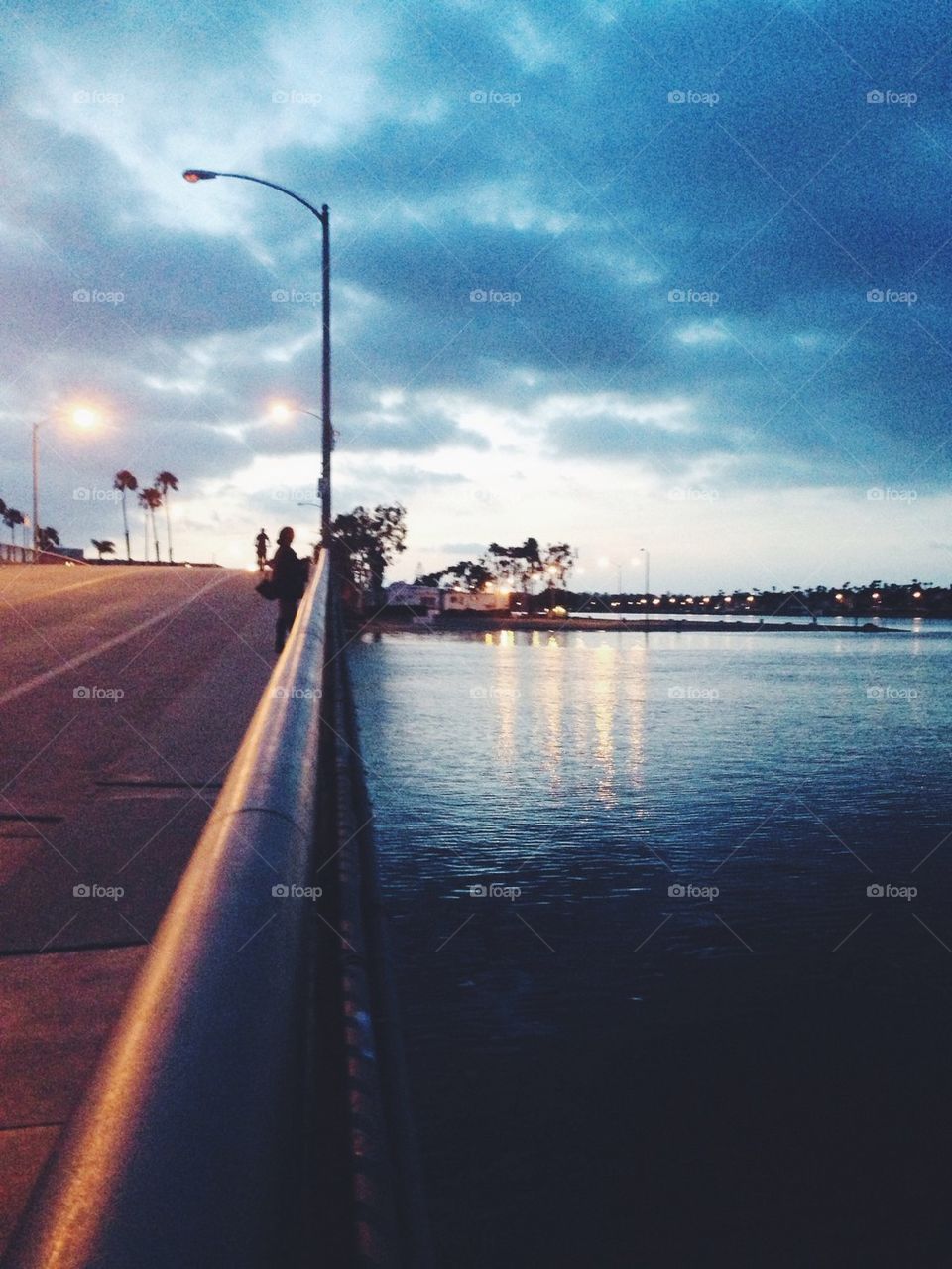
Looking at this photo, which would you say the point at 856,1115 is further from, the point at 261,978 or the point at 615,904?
the point at 261,978

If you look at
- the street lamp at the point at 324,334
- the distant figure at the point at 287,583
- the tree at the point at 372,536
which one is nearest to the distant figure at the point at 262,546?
the street lamp at the point at 324,334

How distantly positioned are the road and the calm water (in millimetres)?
2134

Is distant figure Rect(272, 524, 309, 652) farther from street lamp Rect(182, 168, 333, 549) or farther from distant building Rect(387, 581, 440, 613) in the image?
distant building Rect(387, 581, 440, 613)

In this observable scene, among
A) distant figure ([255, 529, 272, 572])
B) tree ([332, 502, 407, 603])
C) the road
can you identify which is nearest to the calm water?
the road

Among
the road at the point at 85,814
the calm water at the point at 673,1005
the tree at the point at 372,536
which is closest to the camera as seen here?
the road at the point at 85,814

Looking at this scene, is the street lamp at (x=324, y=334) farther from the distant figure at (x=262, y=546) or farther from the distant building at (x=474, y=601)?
the distant building at (x=474, y=601)

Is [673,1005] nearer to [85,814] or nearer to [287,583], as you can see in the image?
[85,814]

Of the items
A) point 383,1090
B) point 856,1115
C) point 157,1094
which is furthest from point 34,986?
point 856,1115

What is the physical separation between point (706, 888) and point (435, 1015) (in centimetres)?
386

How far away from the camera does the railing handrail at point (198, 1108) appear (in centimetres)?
105

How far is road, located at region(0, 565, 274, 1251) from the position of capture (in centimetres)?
356

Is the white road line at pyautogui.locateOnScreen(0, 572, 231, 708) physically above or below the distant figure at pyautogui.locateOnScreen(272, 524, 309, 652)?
below

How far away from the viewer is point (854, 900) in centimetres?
985

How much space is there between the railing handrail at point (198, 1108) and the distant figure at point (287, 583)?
12165 millimetres
